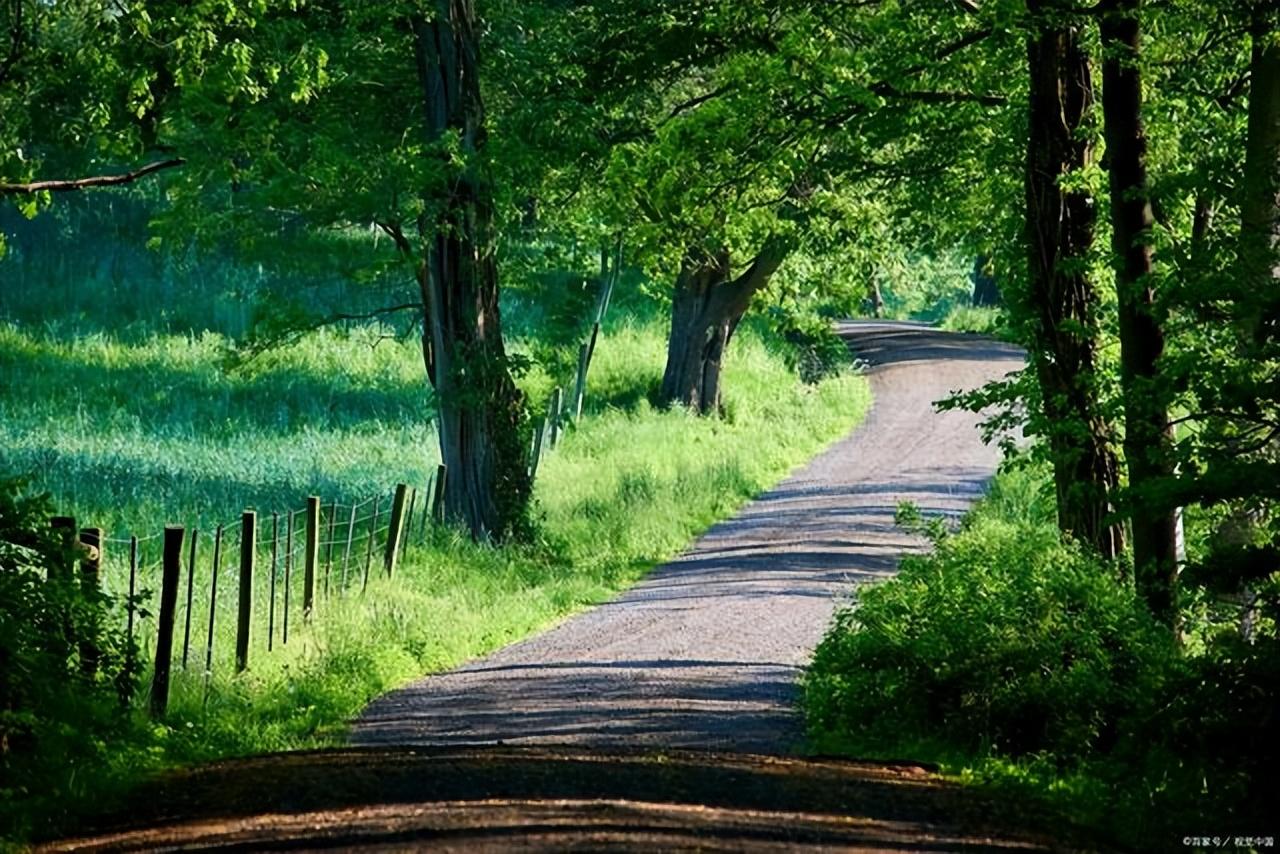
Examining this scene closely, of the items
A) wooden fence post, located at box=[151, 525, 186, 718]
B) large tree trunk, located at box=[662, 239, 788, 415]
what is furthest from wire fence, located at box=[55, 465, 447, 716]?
large tree trunk, located at box=[662, 239, 788, 415]

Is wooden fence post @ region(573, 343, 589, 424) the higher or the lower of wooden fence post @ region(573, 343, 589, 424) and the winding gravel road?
the higher

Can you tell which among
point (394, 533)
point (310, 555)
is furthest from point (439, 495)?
point (310, 555)

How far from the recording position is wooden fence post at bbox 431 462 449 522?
79.6 ft

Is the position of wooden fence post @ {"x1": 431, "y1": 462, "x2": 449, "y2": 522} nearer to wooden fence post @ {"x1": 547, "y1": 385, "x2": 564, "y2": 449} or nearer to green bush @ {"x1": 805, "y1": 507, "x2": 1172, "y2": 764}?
wooden fence post @ {"x1": 547, "y1": 385, "x2": 564, "y2": 449}

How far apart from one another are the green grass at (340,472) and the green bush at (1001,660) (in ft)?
12.9

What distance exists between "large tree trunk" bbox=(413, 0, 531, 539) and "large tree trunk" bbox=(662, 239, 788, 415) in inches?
574

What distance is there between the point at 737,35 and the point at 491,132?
14.1 feet

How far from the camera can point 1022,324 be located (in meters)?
16.7

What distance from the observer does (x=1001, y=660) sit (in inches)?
469

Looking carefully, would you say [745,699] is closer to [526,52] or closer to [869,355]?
[526,52]

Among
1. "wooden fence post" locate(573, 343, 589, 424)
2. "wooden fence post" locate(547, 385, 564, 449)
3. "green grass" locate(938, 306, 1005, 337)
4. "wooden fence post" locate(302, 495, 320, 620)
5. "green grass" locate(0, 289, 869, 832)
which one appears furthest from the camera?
"green grass" locate(938, 306, 1005, 337)

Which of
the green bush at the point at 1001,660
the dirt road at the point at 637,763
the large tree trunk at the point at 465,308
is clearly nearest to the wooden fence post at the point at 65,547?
the dirt road at the point at 637,763

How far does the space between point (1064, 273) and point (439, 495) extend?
10.8m

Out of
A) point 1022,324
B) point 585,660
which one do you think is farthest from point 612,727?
point 1022,324
